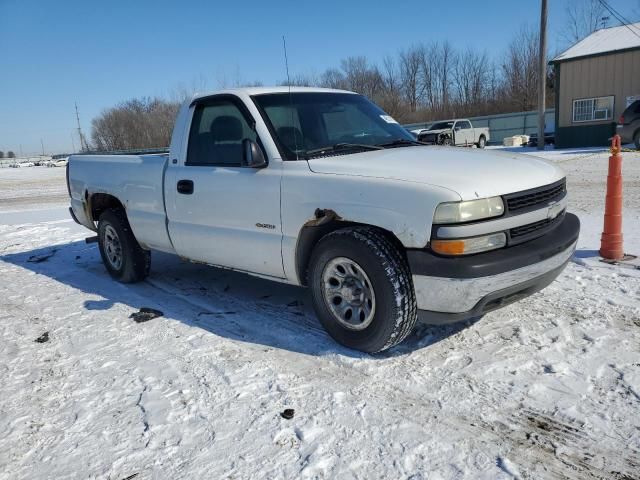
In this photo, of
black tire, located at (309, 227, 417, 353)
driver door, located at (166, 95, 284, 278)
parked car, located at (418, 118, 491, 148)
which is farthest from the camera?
parked car, located at (418, 118, 491, 148)

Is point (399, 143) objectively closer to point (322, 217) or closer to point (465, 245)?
point (322, 217)

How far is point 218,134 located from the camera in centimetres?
455

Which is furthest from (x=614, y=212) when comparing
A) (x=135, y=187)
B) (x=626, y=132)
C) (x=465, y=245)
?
(x=626, y=132)

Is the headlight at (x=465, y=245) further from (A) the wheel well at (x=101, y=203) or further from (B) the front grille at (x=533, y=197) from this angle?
(A) the wheel well at (x=101, y=203)

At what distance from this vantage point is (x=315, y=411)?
296 centimetres

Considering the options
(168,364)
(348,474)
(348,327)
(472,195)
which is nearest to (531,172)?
(472,195)

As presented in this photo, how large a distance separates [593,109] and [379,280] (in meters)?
26.0

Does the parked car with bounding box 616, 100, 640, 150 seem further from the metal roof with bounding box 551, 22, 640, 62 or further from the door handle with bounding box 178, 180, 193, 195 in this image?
the door handle with bounding box 178, 180, 193, 195

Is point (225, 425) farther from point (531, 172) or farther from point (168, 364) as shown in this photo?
point (531, 172)

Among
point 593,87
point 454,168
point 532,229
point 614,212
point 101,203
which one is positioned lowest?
point 614,212

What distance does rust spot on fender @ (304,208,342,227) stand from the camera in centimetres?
359

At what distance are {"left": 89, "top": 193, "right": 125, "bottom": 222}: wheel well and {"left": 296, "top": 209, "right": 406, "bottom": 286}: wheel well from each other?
2.90 meters

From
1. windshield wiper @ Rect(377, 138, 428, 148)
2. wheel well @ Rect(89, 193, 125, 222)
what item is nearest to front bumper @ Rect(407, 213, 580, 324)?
windshield wiper @ Rect(377, 138, 428, 148)

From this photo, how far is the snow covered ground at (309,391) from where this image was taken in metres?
A: 2.53
